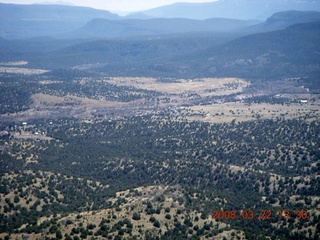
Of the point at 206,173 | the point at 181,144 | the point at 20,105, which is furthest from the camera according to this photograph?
the point at 20,105

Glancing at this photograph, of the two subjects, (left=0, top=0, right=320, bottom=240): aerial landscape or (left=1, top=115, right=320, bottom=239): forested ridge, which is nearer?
(left=0, top=0, right=320, bottom=240): aerial landscape

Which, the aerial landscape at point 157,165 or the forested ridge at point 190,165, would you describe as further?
the forested ridge at point 190,165

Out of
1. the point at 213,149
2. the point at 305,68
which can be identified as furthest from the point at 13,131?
the point at 305,68

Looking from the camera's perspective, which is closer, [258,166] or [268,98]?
[258,166]

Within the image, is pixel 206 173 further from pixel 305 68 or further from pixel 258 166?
pixel 305 68

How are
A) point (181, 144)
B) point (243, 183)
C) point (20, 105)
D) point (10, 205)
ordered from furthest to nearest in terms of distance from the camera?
1. point (20, 105)
2. point (181, 144)
3. point (243, 183)
4. point (10, 205)
